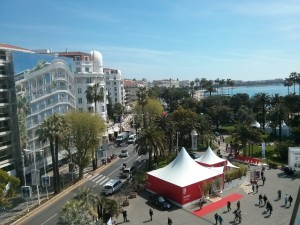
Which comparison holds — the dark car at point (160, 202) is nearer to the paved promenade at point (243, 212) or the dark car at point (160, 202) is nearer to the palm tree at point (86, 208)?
the paved promenade at point (243, 212)

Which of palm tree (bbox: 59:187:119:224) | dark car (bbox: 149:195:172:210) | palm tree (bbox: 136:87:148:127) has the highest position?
palm tree (bbox: 136:87:148:127)

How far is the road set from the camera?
3428cm

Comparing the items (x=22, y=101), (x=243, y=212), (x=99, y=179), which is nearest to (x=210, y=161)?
(x=243, y=212)

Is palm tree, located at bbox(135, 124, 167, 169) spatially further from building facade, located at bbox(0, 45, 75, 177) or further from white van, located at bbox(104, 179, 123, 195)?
building facade, located at bbox(0, 45, 75, 177)

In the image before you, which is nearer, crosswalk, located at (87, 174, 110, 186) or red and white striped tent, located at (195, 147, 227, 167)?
red and white striped tent, located at (195, 147, 227, 167)

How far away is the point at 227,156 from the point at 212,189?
68.3 ft

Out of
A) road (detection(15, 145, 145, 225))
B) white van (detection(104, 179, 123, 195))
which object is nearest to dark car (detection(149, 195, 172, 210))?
white van (detection(104, 179, 123, 195))

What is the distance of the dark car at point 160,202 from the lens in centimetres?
3475

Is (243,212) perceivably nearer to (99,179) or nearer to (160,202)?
(160,202)

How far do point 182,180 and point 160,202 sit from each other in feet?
11.8

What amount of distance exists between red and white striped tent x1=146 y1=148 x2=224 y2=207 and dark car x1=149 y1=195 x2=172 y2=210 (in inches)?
52.8

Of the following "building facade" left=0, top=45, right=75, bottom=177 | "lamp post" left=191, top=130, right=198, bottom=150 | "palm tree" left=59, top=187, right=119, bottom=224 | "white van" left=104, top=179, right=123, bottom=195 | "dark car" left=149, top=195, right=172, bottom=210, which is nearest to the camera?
"palm tree" left=59, top=187, right=119, bottom=224

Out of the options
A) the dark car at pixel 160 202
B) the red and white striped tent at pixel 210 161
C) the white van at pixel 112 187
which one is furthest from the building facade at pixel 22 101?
the red and white striped tent at pixel 210 161

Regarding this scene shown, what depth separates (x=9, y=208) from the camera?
38719 millimetres
